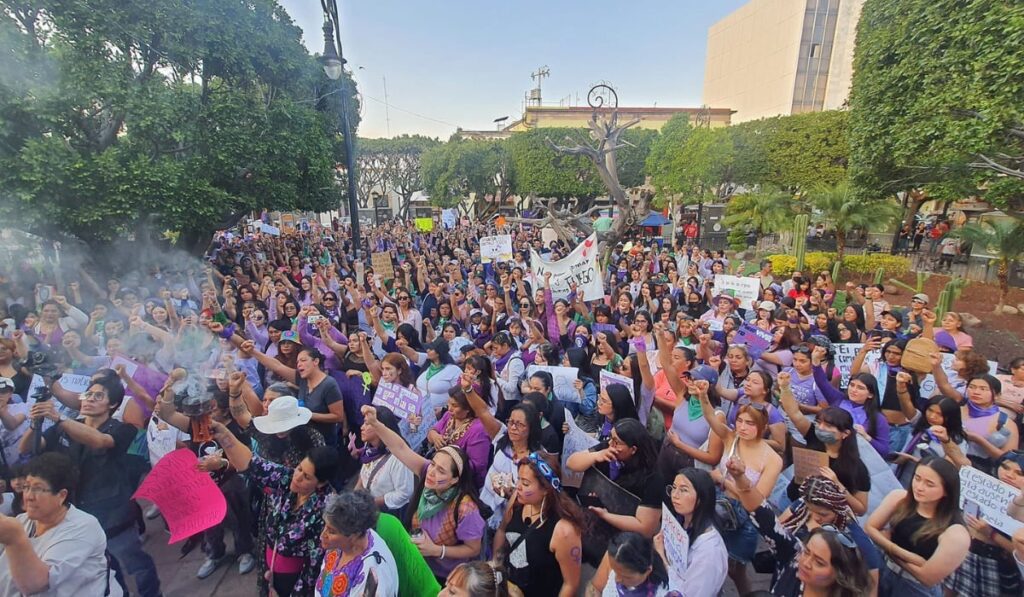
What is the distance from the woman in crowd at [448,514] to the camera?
2525 mm

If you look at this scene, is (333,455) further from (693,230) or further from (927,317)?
(693,230)

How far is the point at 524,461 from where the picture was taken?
2432 millimetres

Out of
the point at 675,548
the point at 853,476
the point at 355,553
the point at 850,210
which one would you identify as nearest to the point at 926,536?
the point at 853,476

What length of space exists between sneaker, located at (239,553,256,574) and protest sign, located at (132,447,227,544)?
114 centimetres

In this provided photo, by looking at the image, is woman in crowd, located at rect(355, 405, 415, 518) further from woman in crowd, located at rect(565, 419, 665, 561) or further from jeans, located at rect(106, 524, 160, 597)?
jeans, located at rect(106, 524, 160, 597)

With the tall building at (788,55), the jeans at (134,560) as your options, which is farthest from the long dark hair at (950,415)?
the tall building at (788,55)

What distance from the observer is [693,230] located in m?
23.9

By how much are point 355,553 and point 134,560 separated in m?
2.10

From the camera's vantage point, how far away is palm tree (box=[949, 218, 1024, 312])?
34.7ft

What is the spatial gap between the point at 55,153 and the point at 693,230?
23008mm

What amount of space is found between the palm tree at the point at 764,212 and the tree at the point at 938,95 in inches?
218

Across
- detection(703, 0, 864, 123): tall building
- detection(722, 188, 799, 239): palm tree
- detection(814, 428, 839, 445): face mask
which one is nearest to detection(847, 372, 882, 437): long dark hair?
detection(814, 428, 839, 445): face mask

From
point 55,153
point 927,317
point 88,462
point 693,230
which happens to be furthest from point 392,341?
point 693,230

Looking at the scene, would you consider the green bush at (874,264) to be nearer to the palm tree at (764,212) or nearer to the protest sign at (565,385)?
the palm tree at (764,212)
